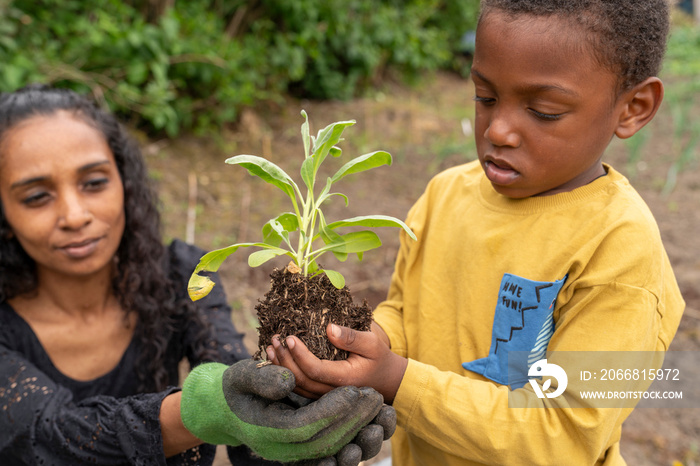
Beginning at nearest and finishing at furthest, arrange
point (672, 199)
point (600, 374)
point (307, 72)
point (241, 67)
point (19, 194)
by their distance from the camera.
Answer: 1. point (600, 374)
2. point (19, 194)
3. point (672, 199)
4. point (241, 67)
5. point (307, 72)

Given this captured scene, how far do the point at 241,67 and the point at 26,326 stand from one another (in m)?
4.06

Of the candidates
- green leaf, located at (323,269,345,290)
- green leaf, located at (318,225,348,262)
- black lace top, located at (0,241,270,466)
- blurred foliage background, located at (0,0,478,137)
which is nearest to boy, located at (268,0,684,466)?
green leaf, located at (323,269,345,290)

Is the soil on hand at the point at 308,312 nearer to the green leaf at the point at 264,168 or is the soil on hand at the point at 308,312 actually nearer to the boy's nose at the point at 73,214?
the green leaf at the point at 264,168

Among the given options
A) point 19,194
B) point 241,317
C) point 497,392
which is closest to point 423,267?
point 497,392

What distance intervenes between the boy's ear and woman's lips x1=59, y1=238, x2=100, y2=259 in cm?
164

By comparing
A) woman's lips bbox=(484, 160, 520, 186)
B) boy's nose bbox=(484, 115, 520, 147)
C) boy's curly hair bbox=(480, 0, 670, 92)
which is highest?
boy's curly hair bbox=(480, 0, 670, 92)

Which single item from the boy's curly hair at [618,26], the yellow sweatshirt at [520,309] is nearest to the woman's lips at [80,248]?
the yellow sweatshirt at [520,309]

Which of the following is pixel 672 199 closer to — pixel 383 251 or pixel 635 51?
pixel 383 251

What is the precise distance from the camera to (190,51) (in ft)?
16.1

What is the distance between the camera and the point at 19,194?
73.7 inches

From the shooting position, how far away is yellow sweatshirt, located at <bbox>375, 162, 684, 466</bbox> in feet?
3.92

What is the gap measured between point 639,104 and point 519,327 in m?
0.59

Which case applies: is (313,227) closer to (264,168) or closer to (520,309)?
(264,168)

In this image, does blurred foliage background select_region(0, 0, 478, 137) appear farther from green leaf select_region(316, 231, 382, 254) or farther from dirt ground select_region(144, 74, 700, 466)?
green leaf select_region(316, 231, 382, 254)
